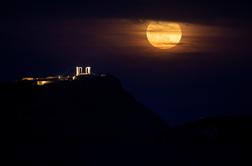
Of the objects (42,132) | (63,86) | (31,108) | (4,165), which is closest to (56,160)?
(4,165)

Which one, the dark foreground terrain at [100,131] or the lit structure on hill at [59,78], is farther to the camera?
the lit structure on hill at [59,78]

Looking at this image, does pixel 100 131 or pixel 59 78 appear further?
pixel 59 78

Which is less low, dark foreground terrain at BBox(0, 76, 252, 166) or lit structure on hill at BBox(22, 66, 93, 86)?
lit structure on hill at BBox(22, 66, 93, 86)

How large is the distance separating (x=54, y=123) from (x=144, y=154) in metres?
13.9

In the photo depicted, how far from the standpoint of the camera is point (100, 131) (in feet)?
267

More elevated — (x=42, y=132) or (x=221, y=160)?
(x=42, y=132)

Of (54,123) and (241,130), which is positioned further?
(241,130)

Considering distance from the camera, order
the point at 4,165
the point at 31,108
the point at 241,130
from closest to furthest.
→ the point at 4,165 → the point at 31,108 → the point at 241,130

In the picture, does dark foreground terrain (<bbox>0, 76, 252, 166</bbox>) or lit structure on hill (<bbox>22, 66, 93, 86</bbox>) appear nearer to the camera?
dark foreground terrain (<bbox>0, 76, 252, 166</bbox>)

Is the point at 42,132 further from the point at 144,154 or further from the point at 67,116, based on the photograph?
the point at 144,154

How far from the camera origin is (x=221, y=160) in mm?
64812

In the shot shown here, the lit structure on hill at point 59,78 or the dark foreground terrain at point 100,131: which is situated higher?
the lit structure on hill at point 59,78

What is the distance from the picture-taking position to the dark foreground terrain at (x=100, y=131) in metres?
65.3

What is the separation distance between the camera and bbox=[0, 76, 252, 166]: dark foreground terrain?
65.3 meters
